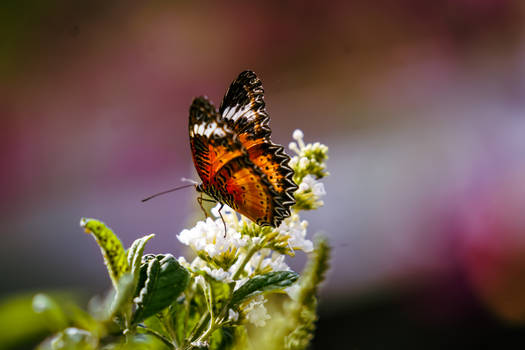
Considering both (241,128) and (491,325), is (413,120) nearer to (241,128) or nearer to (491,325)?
(491,325)

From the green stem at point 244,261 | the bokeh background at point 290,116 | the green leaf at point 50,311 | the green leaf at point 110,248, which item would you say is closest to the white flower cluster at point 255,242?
the green stem at point 244,261

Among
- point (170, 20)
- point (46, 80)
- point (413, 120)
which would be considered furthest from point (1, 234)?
point (413, 120)

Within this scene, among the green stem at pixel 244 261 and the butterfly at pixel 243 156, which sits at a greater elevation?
the butterfly at pixel 243 156

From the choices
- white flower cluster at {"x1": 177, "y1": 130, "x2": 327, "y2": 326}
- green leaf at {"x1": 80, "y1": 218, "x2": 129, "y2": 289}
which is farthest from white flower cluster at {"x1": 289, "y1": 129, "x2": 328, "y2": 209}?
green leaf at {"x1": 80, "y1": 218, "x2": 129, "y2": 289}

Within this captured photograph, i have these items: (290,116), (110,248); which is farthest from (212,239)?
(290,116)

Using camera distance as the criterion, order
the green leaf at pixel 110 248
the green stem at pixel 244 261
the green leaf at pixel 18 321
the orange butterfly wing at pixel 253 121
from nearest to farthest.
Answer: the green leaf at pixel 18 321
the green leaf at pixel 110 248
the green stem at pixel 244 261
the orange butterfly wing at pixel 253 121

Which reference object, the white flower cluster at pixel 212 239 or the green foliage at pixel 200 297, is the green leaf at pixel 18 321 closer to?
the green foliage at pixel 200 297

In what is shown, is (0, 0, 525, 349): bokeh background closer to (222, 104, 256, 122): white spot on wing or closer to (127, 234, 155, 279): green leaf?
(222, 104, 256, 122): white spot on wing
